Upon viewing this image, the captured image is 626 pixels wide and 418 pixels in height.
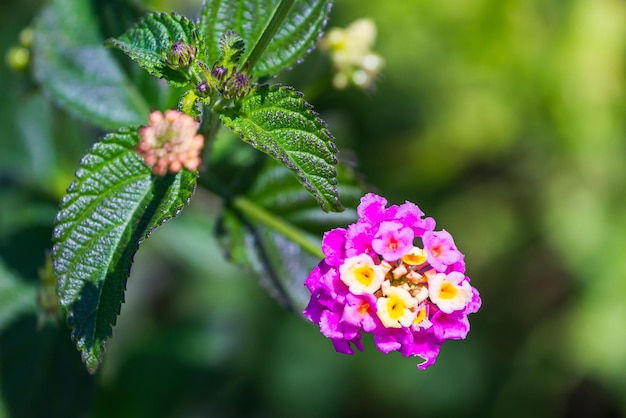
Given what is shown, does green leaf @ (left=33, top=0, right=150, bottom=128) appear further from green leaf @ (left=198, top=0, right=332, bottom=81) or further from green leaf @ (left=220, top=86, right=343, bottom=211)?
green leaf @ (left=220, top=86, right=343, bottom=211)

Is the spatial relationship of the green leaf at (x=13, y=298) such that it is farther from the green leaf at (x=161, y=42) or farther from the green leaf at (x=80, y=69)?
the green leaf at (x=161, y=42)

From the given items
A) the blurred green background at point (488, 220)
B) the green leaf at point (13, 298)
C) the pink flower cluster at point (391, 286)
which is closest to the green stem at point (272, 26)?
the pink flower cluster at point (391, 286)

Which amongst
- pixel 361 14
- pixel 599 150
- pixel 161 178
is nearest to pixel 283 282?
pixel 161 178

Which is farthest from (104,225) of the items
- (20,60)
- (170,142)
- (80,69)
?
(20,60)

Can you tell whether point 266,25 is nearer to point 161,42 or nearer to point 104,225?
point 161,42

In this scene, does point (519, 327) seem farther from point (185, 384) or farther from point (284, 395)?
point (185, 384)

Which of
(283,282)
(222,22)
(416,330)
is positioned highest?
(222,22)
